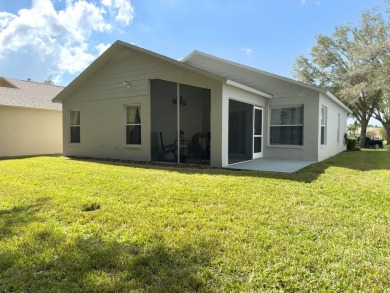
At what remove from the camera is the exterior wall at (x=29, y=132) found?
1403 cm

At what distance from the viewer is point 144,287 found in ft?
7.82

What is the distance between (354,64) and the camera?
22.4m

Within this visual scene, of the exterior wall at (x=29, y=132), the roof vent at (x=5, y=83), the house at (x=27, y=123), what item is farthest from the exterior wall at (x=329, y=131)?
the roof vent at (x=5, y=83)

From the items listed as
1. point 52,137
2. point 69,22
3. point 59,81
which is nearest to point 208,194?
point 52,137

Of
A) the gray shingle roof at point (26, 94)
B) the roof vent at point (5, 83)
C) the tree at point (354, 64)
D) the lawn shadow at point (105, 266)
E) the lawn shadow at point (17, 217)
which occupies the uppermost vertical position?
the tree at point (354, 64)

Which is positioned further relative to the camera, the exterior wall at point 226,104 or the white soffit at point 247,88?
the exterior wall at point 226,104

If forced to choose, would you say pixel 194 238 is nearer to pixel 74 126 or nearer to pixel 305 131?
pixel 305 131

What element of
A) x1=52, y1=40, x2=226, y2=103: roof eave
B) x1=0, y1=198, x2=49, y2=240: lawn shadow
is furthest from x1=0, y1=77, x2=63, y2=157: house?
x1=0, y1=198, x2=49, y2=240: lawn shadow

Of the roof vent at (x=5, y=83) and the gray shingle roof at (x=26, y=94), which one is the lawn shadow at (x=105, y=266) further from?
the roof vent at (x=5, y=83)

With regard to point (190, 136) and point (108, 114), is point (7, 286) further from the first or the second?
point (190, 136)

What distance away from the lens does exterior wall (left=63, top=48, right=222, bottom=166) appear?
9.17 meters

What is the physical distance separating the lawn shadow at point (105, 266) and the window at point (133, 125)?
7747 mm

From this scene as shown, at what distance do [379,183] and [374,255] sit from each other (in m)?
4.20

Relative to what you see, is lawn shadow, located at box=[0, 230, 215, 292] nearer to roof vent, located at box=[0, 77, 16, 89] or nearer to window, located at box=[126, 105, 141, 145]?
window, located at box=[126, 105, 141, 145]
